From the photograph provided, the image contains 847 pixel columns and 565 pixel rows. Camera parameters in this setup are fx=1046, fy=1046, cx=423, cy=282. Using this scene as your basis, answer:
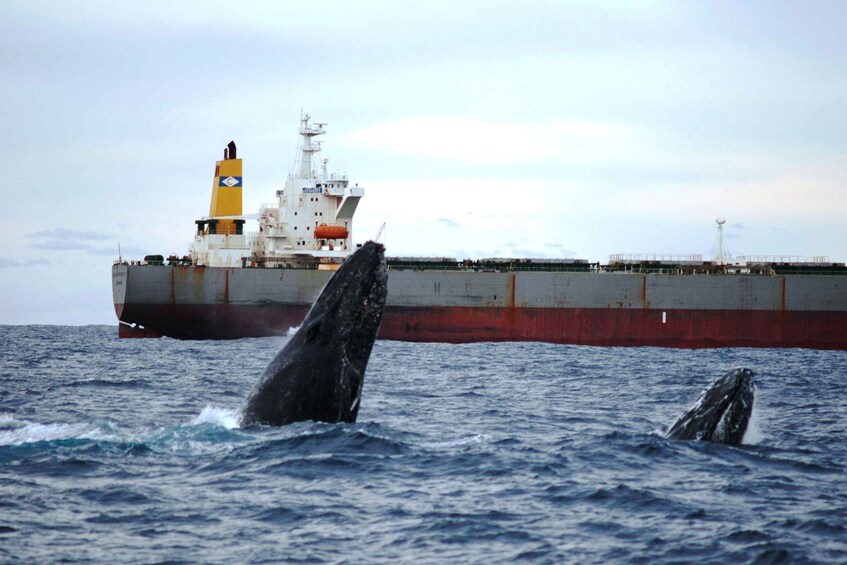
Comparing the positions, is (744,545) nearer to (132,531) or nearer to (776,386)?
(132,531)

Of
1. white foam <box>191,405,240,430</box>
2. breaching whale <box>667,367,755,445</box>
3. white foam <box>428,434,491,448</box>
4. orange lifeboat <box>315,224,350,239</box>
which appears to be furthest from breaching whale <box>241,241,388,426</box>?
orange lifeboat <box>315,224,350,239</box>

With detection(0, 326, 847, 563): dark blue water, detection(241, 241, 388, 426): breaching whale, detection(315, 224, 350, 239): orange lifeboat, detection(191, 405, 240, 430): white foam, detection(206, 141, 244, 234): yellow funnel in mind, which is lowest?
detection(0, 326, 847, 563): dark blue water

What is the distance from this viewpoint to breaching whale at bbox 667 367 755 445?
535 inches

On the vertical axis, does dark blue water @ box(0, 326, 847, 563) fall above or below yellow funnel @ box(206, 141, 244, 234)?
below

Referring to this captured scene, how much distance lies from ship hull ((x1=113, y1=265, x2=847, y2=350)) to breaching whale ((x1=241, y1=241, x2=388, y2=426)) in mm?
42381

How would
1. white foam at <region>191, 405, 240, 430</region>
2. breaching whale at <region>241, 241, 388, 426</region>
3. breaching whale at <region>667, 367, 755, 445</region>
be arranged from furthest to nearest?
1. white foam at <region>191, 405, 240, 430</region>
2. breaching whale at <region>667, 367, 755, 445</region>
3. breaching whale at <region>241, 241, 388, 426</region>

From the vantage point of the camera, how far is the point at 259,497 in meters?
10.9

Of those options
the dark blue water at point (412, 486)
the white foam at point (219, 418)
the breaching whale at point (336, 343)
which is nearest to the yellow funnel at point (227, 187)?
the dark blue water at point (412, 486)

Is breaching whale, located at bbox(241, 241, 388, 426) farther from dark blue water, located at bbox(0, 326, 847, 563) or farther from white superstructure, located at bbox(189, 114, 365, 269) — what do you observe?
white superstructure, located at bbox(189, 114, 365, 269)

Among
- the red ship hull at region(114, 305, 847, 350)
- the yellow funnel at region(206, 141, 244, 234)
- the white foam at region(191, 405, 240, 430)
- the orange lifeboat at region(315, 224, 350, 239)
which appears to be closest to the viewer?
the white foam at region(191, 405, 240, 430)

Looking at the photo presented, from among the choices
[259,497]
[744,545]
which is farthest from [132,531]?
[744,545]

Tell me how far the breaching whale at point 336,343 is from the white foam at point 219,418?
6.17ft

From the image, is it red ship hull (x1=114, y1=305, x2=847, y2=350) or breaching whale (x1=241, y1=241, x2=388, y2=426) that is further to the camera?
red ship hull (x1=114, y1=305, x2=847, y2=350)

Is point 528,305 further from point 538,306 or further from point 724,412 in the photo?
point 724,412
